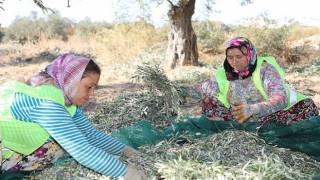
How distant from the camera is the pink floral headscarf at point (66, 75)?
203 cm

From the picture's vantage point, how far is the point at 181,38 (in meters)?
10.1

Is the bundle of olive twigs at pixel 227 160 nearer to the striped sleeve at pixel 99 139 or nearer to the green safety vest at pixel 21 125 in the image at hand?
the striped sleeve at pixel 99 139

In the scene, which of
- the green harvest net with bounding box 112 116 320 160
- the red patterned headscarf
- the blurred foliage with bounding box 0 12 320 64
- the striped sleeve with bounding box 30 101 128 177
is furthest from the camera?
the blurred foliage with bounding box 0 12 320 64

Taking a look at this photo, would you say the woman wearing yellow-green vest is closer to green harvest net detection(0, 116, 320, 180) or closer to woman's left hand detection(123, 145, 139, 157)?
green harvest net detection(0, 116, 320, 180)

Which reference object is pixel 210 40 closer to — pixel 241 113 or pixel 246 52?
pixel 246 52

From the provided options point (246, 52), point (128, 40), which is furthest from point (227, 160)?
point (128, 40)

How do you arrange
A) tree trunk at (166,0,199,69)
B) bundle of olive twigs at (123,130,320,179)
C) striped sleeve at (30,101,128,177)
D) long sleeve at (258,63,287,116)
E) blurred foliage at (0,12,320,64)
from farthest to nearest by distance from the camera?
blurred foliage at (0,12,320,64)
tree trunk at (166,0,199,69)
long sleeve at (258,63,287,116)
bundle of olive twigs at (123,130,320,179)
striped sleeve at (30,101,128,177)

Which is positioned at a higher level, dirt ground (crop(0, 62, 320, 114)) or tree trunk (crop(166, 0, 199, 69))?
tree trunk (crop(166, 0, 199, 69))

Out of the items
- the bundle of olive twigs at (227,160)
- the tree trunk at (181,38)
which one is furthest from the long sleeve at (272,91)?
the tree trunk at (181,38)

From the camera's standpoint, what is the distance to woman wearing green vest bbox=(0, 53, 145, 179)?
199cm

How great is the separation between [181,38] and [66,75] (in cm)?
820

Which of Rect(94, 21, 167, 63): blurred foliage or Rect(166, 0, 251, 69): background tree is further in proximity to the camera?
Rect(94, 21, 167, 63): blurred foliage

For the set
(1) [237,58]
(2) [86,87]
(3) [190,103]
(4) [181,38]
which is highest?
(4) [181,38]

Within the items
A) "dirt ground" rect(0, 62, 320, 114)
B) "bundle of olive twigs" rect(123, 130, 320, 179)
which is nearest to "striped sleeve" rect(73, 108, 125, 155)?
"bundle of olive twigs" rect(123, 130, 320, 179)
